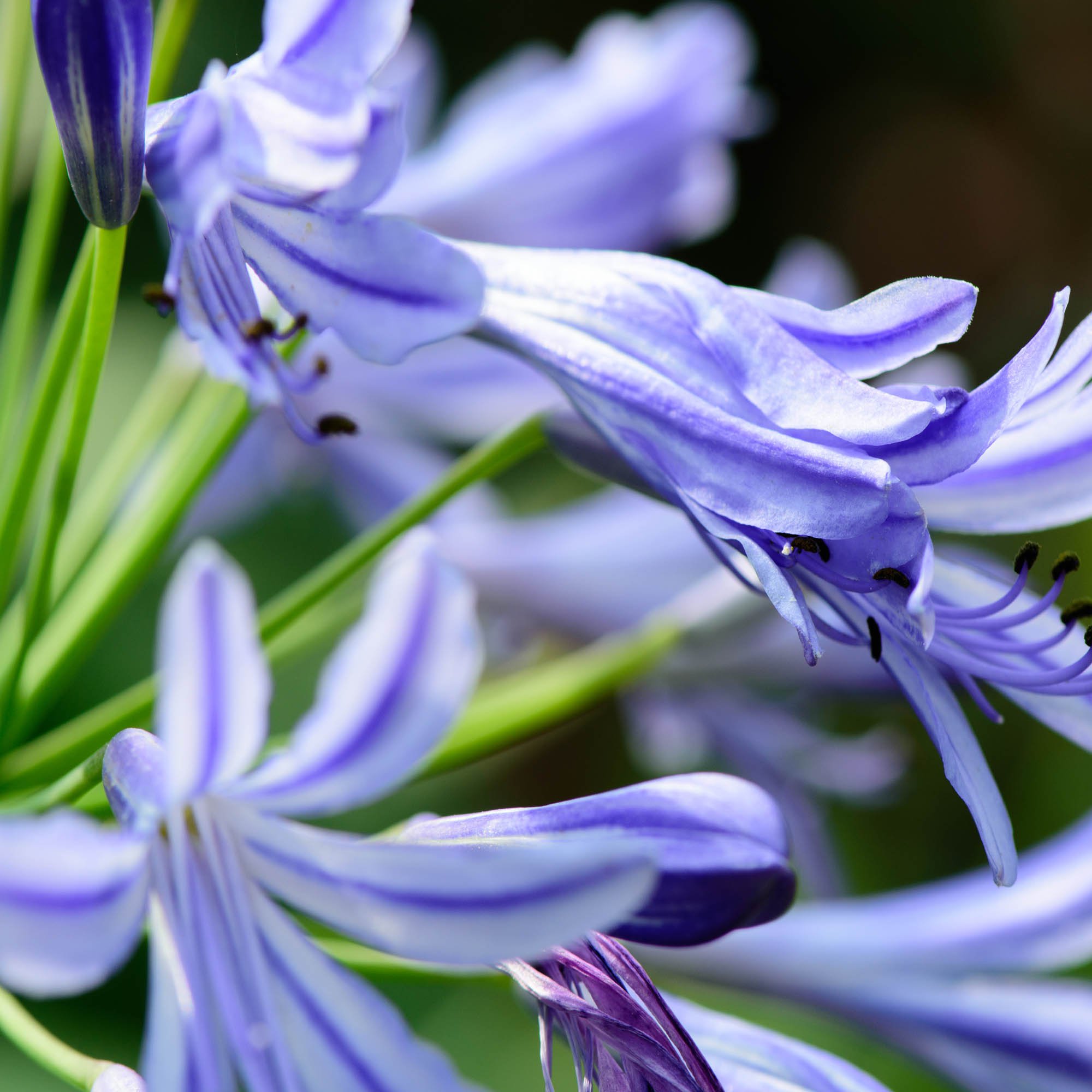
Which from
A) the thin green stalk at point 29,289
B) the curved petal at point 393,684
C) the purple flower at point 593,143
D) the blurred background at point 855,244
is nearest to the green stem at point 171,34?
the thin green stalk at point 29,289

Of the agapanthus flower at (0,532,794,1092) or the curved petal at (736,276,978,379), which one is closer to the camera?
the agapanthus flower at (0,532,794,1092)

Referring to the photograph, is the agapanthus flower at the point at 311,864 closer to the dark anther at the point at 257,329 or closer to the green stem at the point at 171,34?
the dark anther at the point at 257,329

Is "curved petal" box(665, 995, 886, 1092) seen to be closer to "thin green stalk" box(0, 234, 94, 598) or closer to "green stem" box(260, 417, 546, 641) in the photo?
"green stem" box(260, 417, 546, 641)

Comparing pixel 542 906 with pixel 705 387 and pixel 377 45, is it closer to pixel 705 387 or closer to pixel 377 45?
pixel 705 387

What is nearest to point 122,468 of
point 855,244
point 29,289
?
point 29,289

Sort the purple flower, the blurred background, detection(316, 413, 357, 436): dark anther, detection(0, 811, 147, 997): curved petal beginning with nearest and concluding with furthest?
detection(0, 811, 147, 997): curved petal → detection(316, 413, 357, 436): dark anther → the purple flower → the blurred background

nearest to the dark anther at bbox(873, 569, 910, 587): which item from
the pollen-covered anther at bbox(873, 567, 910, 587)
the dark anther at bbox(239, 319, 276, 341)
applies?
the pollen-covered anther at bbox(873, 567, 910, 587)
